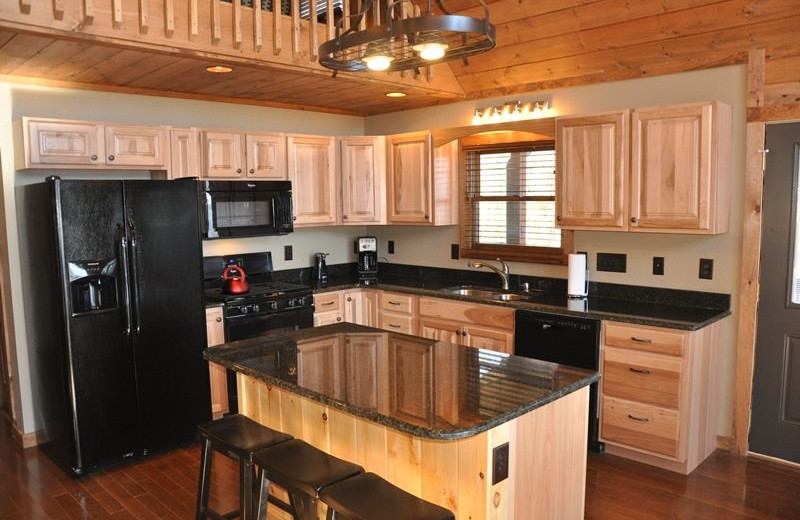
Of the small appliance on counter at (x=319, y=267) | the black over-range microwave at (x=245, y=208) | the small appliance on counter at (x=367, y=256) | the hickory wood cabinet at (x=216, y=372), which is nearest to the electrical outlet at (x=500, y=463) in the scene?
the hickory wood cabinet at (x=216, y=372)

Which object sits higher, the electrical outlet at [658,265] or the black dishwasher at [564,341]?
the electrical outlet at [658,265]

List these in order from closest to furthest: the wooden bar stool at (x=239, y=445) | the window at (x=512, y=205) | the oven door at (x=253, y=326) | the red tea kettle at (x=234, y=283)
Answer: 1. the wooden bar stool at (x=239, y=445)
2. the oven door at (x=253, y=326)
3. the red tea kettle at (x=234, y=283)
4. the window at (x=512, y=205)

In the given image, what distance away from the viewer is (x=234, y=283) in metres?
4.55

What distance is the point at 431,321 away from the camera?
15.7ft

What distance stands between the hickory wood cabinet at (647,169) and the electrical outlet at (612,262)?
0.37m

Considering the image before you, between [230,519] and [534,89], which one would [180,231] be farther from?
[534,89]

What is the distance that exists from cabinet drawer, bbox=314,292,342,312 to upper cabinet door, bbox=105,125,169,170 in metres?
1.48

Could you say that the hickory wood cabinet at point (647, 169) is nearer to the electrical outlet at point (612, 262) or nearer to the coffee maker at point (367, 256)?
the electrical outlet at point (612, 262)

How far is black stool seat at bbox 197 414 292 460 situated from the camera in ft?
8.07

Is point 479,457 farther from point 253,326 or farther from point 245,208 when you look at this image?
point 245,208

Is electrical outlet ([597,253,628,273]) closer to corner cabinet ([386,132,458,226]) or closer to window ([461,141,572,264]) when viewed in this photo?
window ([461,141,572,264])

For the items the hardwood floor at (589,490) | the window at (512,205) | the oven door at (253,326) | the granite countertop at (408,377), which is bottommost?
the hardwood floor at (589,490)

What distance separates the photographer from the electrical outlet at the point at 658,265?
4113 mm

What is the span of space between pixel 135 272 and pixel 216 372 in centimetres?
95
